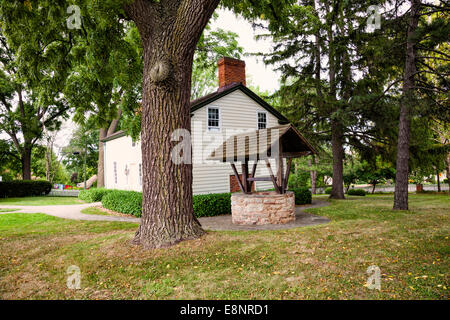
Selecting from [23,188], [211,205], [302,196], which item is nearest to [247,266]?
[211,205]

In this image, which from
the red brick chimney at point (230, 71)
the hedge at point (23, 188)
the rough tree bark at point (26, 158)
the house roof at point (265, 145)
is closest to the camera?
the house roof at point (265, 145)

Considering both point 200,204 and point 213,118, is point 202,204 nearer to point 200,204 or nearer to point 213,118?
point 200,204

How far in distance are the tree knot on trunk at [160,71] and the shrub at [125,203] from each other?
7.74 m

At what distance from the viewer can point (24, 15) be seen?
593 cm

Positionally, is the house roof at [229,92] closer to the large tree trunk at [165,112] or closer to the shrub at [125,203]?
the shrub at [125,203]

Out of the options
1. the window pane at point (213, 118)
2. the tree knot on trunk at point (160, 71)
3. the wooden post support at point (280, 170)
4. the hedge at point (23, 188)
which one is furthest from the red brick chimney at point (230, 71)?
the hedge at point (23, 188)

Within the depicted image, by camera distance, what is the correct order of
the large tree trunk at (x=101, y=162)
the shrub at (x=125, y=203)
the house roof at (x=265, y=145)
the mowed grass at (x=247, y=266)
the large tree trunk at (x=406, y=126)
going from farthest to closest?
1. the large tree trunk at (x=101, y=162)
2. the shrub at (x=125, y=203)
3. the large tree trunk at (x=406, y=126)
4. the house roof at (x=265, y=145)
5. the mowed grass at (x=247, y=266)

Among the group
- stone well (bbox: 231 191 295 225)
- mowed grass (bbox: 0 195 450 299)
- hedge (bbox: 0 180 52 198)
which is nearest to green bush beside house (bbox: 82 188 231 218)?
stone well (bbox: 231 191 295 225)

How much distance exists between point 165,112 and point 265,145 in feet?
13.4

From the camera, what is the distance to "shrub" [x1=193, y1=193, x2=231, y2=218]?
11.6 meters

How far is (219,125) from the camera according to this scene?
48.5 feet

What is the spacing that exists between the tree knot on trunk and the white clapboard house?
8.01 meters

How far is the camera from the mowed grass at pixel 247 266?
3664mm
